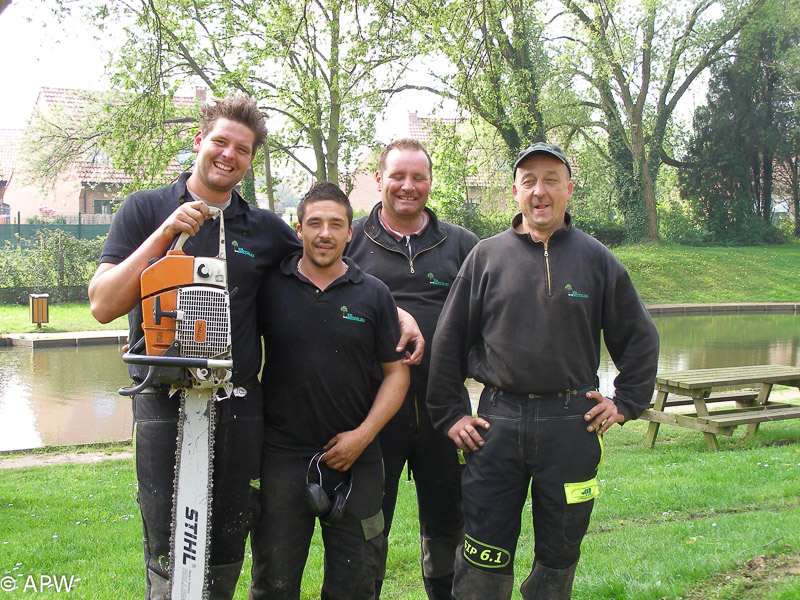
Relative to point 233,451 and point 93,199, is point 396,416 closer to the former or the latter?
point 233,451

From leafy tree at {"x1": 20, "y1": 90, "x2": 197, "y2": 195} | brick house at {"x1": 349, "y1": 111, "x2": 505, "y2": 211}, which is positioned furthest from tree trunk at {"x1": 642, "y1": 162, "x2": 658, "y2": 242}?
leafy tree at {"x1": 20, "y1": 90, "x2": 197, "y2": 195}

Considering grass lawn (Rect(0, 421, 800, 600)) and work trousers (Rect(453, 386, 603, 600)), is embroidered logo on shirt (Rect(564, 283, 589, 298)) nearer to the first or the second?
work trousers (Rect(453, 386, 603, 600))

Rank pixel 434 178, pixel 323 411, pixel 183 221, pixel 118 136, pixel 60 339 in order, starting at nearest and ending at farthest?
pixel 183 221, pixel 323 411, pixel 118 136, pixel 60 339, pixel 434 178

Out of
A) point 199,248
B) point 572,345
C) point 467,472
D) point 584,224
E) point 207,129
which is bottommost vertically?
point 467,472

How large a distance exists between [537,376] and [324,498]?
3.37ft

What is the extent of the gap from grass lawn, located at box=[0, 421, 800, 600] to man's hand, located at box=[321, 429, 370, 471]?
1347 mm

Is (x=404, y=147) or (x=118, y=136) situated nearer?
(x=404, y=147)

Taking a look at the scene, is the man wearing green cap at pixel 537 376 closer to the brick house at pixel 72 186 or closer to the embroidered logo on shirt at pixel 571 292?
the embroidered logo on shirt at pixel 571 292

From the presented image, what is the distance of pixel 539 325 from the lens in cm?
318

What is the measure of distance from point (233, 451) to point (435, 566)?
1409mm

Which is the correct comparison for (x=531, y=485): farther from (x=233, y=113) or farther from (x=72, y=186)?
(x=72, y=186)

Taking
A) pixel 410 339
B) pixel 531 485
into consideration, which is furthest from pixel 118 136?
pixel 531 485

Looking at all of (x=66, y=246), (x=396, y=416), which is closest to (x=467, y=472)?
(x=396, y=416)

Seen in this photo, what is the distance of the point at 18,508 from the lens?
5.96 metres
